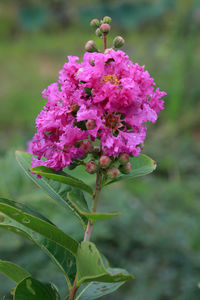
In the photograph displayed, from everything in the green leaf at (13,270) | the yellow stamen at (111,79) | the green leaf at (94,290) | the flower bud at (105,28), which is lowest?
the green leaf at (94,290)

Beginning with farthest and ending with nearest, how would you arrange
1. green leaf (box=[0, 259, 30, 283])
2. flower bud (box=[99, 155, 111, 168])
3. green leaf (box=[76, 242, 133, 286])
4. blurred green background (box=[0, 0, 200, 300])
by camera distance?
1. blurred green background (box=[0, 0, 200, 300])
2. green leaf (box=[0, 259, 30, 283])
3. flower bud (box=[99, 155, 111, 168])
4. green leaf (box=[76, 242, 133, 286])

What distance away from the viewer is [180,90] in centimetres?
569

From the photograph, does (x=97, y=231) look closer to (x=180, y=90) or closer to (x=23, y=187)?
(x=23, y=187)

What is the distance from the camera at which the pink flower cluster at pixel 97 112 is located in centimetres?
107

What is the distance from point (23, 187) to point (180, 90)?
11.8 ft

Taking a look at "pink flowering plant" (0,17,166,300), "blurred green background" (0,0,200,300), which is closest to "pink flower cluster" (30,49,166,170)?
"pink flowering plant" (0,17,166,300)

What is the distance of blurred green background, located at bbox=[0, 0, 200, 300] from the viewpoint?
2648mm

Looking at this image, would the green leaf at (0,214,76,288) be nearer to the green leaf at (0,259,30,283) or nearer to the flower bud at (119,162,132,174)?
the green leaf at (0,259,30,283)

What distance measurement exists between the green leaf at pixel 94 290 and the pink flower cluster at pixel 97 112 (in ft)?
1.44

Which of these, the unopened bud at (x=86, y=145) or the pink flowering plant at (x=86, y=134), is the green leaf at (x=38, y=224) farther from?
the unopened bud at (x=86, y=145)

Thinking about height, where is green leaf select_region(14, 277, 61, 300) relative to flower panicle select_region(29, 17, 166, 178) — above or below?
below

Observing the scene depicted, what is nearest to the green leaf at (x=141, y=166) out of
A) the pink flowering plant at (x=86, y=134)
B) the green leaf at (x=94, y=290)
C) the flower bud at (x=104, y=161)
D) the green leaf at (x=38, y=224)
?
the pink flowering plant at (x=86, y=134)

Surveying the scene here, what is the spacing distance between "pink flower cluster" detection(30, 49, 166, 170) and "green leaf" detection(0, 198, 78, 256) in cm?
16

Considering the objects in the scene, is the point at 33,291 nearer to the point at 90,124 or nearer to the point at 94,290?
the point at 94,290
